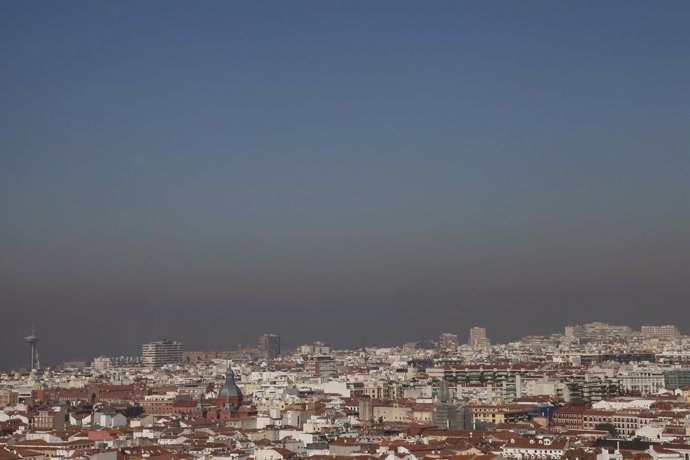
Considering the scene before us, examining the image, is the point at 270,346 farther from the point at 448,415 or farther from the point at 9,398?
the point at 448,415

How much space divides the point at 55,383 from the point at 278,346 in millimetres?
65051

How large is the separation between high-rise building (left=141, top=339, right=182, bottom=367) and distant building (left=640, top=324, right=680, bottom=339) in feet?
145

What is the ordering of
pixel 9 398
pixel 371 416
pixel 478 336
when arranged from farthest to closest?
pixel 478 336 → pixel 9 398 → pixel 371 416

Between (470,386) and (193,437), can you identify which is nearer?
(193,437)

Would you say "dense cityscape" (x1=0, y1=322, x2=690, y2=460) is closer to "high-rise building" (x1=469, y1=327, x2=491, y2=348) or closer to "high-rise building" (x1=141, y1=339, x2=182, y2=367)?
"high-rise building" (x1=141, y1=339, x2=182, y2=367)

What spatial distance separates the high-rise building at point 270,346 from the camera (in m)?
132

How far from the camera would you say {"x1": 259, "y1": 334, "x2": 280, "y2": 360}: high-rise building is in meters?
132

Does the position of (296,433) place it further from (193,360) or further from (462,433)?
(193,360)

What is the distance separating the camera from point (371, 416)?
44812 millimetres

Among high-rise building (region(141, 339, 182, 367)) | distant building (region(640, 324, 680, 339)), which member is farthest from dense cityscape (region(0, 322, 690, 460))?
distant building (region(640, 324, 680, 339))

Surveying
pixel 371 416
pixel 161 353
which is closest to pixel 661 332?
pixel 161 353

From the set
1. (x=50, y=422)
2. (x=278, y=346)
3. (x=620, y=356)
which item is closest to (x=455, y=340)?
(x=278, y=346)

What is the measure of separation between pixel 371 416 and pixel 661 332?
3492 inches

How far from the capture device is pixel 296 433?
119 ft
